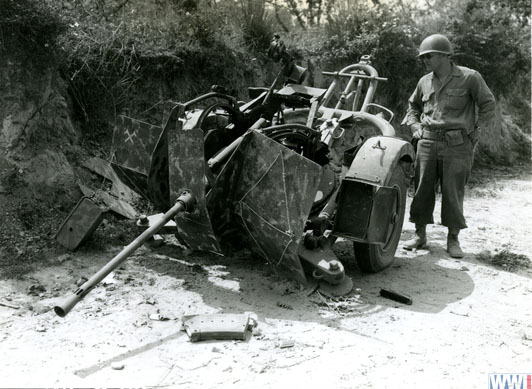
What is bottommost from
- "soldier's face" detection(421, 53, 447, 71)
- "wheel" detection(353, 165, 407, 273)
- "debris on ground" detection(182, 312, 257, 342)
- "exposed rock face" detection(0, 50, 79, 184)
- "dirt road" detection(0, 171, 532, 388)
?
"dirt road" detection(0, 171, 532, 388)

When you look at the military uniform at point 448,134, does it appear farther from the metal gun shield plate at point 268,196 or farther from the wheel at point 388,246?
the metal gun shield plate at point 268,196

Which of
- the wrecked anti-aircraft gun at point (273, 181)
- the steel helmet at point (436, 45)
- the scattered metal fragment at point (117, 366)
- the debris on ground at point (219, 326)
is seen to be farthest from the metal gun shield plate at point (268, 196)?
the steel helmet at point (436, 45)

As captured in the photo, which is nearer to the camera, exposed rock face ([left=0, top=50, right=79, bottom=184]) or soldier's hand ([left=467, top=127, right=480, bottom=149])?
exposed rock face ([left=0, top=50, right=79, bottom=184])

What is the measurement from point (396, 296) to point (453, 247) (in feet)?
5.45

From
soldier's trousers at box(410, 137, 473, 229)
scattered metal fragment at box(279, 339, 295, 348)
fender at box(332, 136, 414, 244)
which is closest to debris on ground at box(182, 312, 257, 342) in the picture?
scattered metal fragment at box(279, 339, 295, 348)

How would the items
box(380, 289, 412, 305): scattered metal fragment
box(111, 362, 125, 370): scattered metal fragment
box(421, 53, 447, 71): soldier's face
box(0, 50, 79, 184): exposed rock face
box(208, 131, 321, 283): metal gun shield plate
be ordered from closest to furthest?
box(111, 362, 125, 370): scattered metal fragment → box(208, 131, 321, 283): metal gun shield plate → box(380, 289, 412, 305): scattered metal fragment → box(0, 50, 79, 184): exposed rock face → box(421, 53, 447, 71): soldier's face

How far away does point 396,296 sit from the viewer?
4781 millimetres

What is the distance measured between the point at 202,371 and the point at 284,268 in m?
1.28

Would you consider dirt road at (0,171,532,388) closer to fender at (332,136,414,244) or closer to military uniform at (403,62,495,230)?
fender at (332,136,414,244)

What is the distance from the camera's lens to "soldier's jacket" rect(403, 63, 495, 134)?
5.81 metres

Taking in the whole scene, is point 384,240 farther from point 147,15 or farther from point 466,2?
point 466,2

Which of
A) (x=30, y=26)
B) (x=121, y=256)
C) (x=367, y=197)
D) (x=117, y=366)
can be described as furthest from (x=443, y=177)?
(x=30, y=26)

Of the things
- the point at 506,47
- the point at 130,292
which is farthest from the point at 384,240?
the point at 506,47

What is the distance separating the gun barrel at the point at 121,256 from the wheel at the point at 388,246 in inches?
68.6
